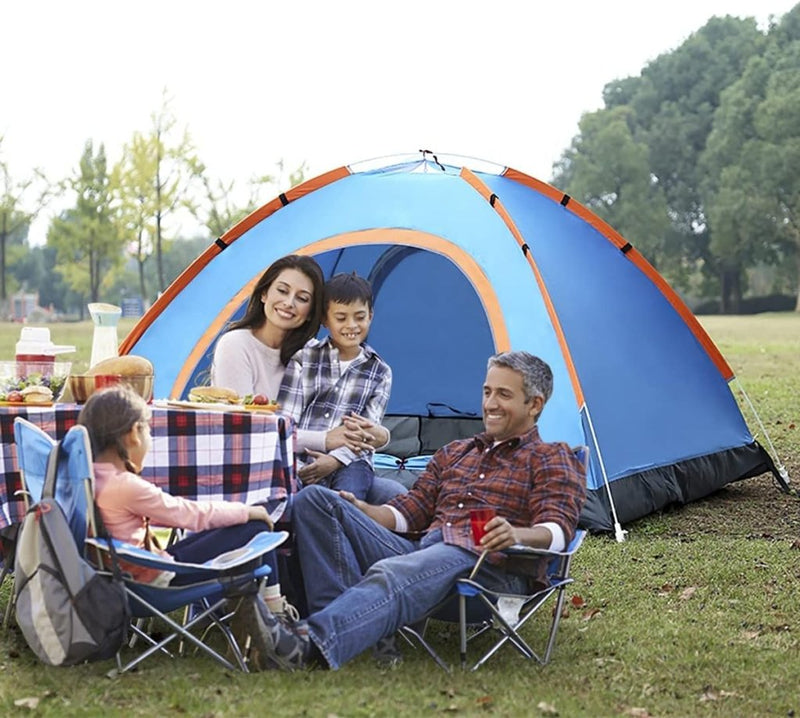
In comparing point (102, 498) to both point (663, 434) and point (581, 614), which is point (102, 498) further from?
point (663, 434)

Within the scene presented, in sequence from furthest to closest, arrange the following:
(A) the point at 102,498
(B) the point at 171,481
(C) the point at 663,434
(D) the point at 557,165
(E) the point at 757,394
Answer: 1. (D) the point at 557,165
2. (E) the point at 757,394
3. (C) the point at 663,434
4. (B) the point at 171,481
5. (A) the point at 102,498

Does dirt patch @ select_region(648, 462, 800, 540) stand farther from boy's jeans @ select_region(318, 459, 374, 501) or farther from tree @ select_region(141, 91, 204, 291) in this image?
tree @ select_region(141, 91, 204, 291)

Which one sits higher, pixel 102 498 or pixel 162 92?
pixel 162 92

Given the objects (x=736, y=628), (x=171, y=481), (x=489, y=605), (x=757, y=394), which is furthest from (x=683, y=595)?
(x=757, y=394)

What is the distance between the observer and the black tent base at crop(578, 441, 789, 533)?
5.10 metres

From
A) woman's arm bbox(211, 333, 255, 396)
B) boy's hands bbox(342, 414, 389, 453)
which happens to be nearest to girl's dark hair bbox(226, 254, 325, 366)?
woman's arm bbox(211, 333, 255, 396)

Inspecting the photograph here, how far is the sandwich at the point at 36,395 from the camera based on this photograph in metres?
3.43

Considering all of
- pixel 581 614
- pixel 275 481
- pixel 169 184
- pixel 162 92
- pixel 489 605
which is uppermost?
pixel 162 92

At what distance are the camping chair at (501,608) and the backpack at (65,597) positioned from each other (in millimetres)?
811

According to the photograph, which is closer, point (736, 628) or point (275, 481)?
point (275, 481)

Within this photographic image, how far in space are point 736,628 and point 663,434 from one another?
1.97 meters

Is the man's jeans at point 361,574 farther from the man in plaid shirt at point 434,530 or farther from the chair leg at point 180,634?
the chair leg at point 180,634

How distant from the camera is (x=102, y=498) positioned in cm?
297

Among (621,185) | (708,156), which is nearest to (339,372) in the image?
(708,156)
